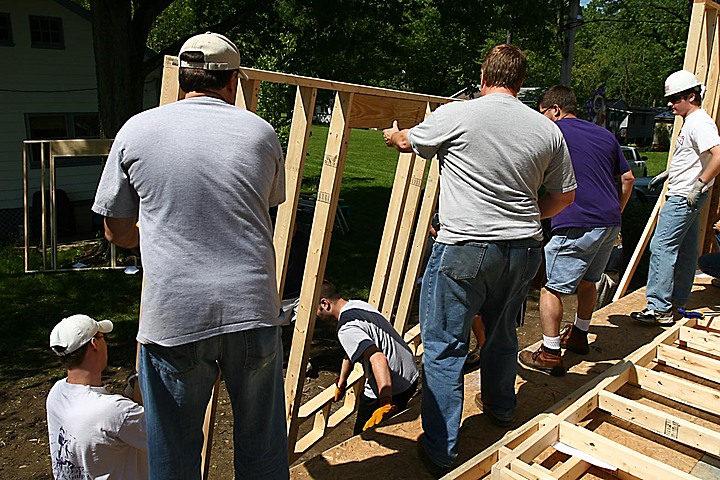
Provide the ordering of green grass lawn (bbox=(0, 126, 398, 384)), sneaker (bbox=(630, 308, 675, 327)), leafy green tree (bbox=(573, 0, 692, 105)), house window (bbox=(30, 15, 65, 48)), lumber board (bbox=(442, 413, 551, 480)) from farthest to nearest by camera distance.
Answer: leafy green tree (bbox=(573, 0, 692, 105)) → house window (bbox=(30, 15, 65, 48)) → green grass lawn (bbox=(0, 126, 398, 384)) → sneaker (bbox=(630, 308, 675, 327)) → lumber board (bbox=(442, 413, 551, 480))

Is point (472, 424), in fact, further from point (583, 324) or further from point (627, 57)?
point (627, 57)

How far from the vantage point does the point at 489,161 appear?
9.12 ft

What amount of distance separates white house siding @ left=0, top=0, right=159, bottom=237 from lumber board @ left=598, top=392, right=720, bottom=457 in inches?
521

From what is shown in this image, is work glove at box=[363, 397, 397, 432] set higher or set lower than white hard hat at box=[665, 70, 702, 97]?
lower

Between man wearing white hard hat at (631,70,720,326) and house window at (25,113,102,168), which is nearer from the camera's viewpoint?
man wearing white hard hat at (631,70,720,326)

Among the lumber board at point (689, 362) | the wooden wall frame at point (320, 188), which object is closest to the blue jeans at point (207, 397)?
the wooden wall frame at point (320, 188)

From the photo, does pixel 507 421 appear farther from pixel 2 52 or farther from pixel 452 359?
pixel 2 52

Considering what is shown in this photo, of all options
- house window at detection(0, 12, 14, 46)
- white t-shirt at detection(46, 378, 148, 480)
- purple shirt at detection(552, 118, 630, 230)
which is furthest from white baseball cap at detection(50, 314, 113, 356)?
house window at detection(0, 12, 14, 46)

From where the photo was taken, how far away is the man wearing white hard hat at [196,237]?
207cm

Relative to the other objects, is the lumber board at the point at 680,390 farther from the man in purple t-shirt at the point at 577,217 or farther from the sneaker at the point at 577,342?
the sneaker at the point at 577,342

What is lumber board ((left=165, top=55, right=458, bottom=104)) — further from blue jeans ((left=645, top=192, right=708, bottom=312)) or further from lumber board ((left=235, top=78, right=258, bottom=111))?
blue jeans ((left=645, top=192, right=708, bottom=312))

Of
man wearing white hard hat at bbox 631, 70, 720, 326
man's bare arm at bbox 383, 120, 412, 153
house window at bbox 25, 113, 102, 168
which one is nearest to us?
man's bare arm at bbox 383, 120, 412, 153

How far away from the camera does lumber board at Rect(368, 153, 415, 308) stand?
447 cm

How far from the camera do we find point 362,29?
12.7 m
